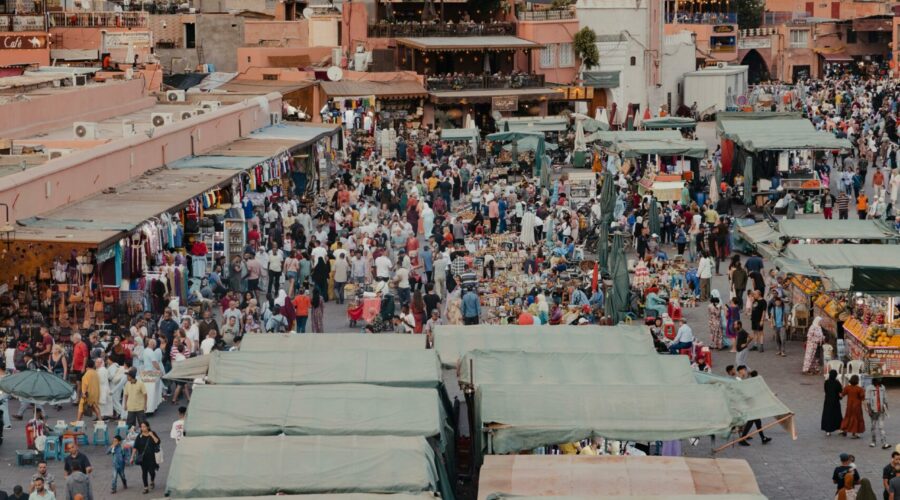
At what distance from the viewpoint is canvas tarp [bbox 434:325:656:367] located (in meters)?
20.5

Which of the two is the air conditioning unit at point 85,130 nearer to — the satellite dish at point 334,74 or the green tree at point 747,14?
the satellite dish at point 334,74

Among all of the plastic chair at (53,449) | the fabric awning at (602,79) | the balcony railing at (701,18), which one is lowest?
the plastic chair at (53,449)

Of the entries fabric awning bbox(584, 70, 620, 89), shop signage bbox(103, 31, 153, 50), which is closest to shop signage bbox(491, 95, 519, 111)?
fabric awning bbox(584, 70, 620, 89)

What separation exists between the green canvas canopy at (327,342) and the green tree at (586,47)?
4310 cm

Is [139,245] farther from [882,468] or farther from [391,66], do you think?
[391,66]

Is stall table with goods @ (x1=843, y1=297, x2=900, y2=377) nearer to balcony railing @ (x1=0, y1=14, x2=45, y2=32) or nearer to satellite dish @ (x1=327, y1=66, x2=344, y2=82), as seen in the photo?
satellite dish @ (x1=327, y1=66, x2=344, y2=82)

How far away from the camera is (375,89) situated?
55312mm

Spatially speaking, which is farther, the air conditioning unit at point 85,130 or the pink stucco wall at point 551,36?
the pink stucco wall at point 551,36

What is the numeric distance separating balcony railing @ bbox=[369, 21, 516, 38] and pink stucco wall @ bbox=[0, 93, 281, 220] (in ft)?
65.4

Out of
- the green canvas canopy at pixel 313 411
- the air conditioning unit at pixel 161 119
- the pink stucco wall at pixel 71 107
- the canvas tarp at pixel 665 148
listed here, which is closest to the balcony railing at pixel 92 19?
the pink stucco wall at pixel 71 107

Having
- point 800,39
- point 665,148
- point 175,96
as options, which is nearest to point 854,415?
point 665,148

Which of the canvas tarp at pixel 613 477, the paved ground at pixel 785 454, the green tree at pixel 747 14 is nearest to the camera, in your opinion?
the canvas tarp at pixel 613 477

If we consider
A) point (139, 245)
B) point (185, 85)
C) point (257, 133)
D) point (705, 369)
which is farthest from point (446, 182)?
point (185, 85)

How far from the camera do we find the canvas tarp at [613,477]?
15.7 meters
